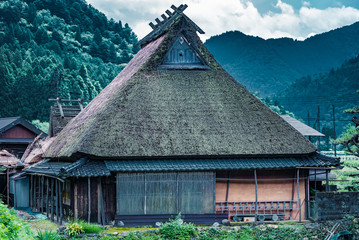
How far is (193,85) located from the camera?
2639 cm

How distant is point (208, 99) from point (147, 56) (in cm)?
448

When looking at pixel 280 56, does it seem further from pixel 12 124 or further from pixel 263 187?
pixel 263 187

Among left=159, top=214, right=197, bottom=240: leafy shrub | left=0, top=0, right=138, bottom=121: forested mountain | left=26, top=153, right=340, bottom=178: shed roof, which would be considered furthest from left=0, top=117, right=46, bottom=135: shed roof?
left=159, top=214, right=197, bottom=240: leafy shrub

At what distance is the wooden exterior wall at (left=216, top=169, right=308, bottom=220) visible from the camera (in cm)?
2416

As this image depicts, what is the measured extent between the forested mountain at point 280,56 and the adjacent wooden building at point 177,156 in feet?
338

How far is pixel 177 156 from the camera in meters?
23.1

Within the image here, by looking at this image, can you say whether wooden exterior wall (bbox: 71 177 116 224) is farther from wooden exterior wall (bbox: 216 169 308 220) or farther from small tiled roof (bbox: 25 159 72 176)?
wooden exterior wall (bbox: 216 169 308 220)

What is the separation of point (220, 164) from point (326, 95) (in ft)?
274

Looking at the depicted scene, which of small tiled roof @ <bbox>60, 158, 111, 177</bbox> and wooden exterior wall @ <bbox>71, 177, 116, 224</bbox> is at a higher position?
small tiled roof @ <bbox>60, 158, 111, 177</bbox>

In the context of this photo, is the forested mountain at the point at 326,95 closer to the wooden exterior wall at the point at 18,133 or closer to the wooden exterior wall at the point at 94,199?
the wooden exterior wall at the point at 18,133

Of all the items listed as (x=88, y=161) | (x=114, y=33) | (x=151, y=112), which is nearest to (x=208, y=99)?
(x=151, y=112)

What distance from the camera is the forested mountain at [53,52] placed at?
224 feet

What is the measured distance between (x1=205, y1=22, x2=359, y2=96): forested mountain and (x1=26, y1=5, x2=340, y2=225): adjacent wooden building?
103 meters

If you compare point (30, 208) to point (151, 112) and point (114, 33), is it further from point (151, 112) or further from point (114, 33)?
point (114, 33)
